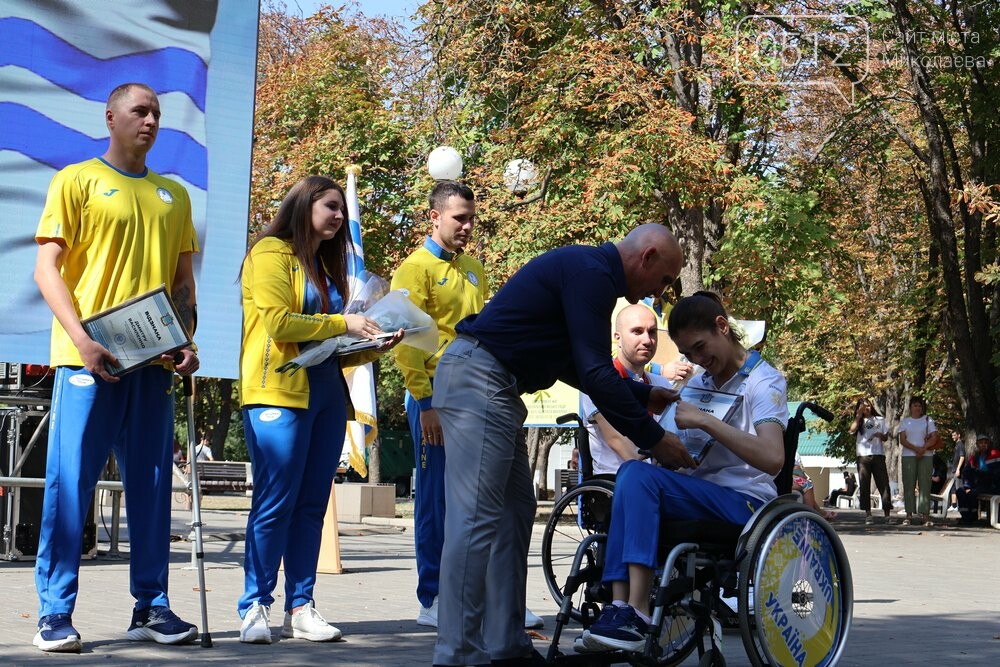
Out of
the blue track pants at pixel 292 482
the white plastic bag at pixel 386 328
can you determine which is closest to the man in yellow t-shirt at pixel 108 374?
the blue track pants at pixel 292 482

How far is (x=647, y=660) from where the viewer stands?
4.71m

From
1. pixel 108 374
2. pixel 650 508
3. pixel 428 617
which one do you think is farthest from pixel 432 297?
pixel 650 508

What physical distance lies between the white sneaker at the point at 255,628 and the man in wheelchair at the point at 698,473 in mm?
1699

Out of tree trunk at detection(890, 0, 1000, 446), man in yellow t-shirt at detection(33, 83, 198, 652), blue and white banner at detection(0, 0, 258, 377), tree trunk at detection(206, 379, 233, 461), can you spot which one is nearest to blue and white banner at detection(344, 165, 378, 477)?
blue and white banner at detection(0, 0, 258, 377)

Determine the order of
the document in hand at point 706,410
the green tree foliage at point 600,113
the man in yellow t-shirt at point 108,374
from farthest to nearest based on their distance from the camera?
the green tree foliage at point 600,113 < the man in yellow t-shirt at point 108,374 < the document in hand at point 706,410

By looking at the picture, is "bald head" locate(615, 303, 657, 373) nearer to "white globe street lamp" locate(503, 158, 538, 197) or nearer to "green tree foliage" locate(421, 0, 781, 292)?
"green tree foliage" locate(421, 0, 781, 292)

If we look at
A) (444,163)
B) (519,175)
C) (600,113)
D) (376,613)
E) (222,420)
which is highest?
(600,113)

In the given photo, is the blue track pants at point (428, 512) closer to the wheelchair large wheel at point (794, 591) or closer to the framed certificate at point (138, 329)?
the framed certificate at point (138, 329)

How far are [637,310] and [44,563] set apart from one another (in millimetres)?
2964

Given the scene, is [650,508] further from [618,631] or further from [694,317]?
[694,317]

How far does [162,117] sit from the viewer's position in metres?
9.84

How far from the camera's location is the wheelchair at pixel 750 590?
485cm

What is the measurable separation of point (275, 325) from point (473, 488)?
1487 millimetres

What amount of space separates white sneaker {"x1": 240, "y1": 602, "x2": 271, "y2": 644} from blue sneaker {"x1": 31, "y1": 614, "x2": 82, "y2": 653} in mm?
723
